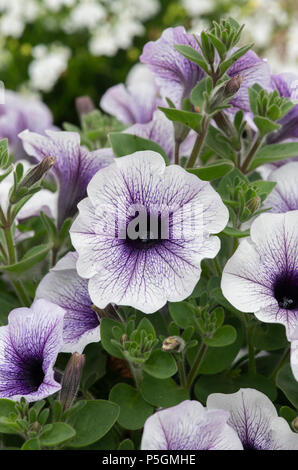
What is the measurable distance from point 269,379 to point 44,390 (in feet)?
0.77

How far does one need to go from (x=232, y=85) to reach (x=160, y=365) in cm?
26

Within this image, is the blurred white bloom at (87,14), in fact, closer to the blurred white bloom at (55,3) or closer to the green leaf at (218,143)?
the blurred white bloom at (55,3)

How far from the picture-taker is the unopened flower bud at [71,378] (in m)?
0.50

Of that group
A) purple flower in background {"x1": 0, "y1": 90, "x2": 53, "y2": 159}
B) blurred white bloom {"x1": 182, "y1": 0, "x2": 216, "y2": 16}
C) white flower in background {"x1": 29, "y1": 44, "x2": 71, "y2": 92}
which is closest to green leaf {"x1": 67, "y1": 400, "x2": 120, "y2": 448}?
purple flower in background {"x1": 0, "y1": 90, "x2": 53, "y2": 159}

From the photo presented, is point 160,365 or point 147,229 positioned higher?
point 147,229

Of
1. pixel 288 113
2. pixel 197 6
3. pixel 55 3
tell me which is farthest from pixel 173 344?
pixel 197 6

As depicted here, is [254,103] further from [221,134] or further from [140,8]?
[140,8]

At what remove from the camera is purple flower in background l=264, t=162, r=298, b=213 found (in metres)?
0.63

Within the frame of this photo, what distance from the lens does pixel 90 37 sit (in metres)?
2.54

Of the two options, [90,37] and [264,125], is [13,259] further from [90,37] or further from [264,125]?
[90,37]

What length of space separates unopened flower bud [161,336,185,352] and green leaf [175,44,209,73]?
0.87 feet

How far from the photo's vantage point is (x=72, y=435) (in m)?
0.47

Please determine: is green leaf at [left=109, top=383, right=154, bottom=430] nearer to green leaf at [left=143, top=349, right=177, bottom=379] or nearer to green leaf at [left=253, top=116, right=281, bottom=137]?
green leaf at [left=143, top=349, right=177, bottom=379]

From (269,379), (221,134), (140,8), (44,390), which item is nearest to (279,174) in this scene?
(221,134)
